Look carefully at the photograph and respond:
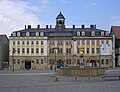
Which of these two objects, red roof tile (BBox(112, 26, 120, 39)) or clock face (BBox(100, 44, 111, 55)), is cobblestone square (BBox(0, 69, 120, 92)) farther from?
red roof tile (BBox(112, 26, 120, 39))

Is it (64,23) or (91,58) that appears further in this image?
(64,23)

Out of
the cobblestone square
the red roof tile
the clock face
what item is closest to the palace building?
the clock face

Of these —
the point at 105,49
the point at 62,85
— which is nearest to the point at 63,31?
the point at 105,49

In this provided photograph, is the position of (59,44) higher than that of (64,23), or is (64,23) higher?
(64,23)

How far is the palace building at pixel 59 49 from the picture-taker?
84125 millimetres

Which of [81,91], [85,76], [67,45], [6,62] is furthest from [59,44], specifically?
[81,91]

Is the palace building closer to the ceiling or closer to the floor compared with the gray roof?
closer to the floor

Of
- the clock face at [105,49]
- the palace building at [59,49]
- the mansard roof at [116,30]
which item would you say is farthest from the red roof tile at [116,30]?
the clock face at [105,49]

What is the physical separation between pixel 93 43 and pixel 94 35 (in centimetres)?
243

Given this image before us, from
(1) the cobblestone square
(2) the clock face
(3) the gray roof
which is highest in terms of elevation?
(3) the gray roof

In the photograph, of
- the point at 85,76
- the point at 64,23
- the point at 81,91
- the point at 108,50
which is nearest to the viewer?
the point at 81,91

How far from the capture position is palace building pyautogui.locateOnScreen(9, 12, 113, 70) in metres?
84.1

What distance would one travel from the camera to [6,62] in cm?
8725

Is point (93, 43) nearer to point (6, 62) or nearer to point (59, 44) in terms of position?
point (59, 44)
